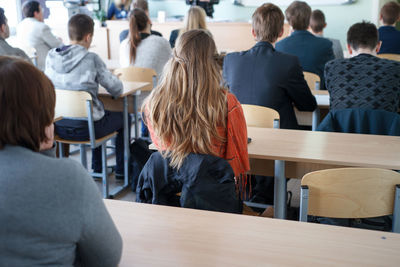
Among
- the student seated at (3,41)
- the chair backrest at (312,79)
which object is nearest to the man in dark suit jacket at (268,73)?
the chair backrest at (312,79)

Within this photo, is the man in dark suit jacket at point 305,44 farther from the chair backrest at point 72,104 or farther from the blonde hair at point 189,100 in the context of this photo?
the blonde hair at point 189,100

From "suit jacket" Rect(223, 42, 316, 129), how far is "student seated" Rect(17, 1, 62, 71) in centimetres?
331

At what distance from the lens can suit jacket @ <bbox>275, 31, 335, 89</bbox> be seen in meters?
4.01

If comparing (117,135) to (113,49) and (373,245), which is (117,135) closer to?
(373,245)

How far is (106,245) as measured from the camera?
1072 millimetres

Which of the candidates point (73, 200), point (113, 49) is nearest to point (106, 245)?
point (73, 200)

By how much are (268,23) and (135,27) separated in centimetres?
180

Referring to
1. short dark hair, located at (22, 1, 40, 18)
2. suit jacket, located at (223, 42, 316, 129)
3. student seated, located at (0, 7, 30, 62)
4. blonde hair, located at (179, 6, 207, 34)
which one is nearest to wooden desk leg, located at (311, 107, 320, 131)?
suit jacket, located at (223, 42, 316, 129)

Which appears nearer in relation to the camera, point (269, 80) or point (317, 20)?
point (269, 80)

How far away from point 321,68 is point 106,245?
3.37 m

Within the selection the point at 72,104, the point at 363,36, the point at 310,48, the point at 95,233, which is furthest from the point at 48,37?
the point at 95,233

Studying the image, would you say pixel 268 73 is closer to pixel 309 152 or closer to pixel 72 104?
pixel 309 152

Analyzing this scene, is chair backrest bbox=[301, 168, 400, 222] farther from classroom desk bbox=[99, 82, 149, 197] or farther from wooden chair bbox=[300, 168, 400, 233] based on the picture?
classroom desk bbox=[99, 82, 149, 197]

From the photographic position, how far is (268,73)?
9.71 ft
